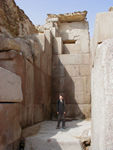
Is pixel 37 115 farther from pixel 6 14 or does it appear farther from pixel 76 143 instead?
pixel 6 14

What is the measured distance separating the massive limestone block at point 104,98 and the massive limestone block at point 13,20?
801 cm

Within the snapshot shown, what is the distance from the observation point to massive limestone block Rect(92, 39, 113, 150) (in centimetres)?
236

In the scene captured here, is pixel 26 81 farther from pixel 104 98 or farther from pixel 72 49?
pixel 72 49

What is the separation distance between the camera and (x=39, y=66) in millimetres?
6902

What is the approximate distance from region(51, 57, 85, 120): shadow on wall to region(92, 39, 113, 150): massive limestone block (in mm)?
5164

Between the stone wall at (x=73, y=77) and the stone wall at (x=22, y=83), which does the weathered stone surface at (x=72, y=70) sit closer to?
the stone wall at (x=73, y=77)

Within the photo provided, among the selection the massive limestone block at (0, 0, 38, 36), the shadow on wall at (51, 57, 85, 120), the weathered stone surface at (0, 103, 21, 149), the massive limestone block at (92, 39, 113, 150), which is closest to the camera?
the massive limestone block at (92, 39, 113, 150)

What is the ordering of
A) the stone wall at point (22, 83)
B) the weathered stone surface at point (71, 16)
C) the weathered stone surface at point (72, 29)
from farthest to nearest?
the weathered stone surface at point (71, 16) → the weathered stone surface at point (72, 29) → the stone wall at point (22, 83)

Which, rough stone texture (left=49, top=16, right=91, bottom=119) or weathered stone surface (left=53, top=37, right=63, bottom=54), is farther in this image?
weathered stone surface (left=53, top=37, right=63, bottom=54)

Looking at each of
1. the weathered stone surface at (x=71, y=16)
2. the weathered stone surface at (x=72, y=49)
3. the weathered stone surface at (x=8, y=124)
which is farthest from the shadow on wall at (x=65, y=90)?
the weathered stone surface at (x=71, y=16)

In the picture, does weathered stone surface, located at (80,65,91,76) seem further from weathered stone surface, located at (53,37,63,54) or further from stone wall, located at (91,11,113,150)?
stone wall, located at (91,11,113,150)

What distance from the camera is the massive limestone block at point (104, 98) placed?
236cm

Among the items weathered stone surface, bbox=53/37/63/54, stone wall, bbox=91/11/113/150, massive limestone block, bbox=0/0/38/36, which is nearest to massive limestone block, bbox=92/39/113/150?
stone wall, bbox=91/11/113/150

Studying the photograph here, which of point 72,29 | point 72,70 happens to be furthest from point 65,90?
point 72,29
